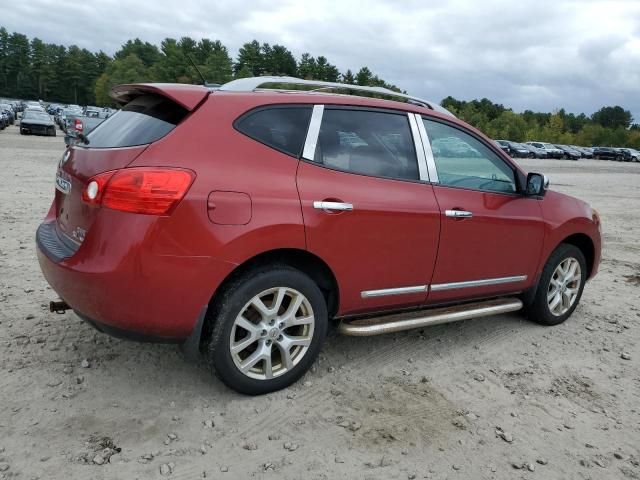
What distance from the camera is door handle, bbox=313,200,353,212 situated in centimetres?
325

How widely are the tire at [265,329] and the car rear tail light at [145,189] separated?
0.61 m

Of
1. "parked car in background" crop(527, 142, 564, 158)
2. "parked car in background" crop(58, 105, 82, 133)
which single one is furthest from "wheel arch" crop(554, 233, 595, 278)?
"parked car in background" crop(527, 142, 564, 158)

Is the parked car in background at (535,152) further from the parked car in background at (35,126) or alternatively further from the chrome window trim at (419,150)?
the chrome window trim at (419,150)

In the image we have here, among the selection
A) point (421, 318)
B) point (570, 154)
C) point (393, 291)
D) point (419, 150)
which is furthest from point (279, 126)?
point (570, 154)

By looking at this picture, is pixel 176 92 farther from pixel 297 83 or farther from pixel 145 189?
pixel 297 83

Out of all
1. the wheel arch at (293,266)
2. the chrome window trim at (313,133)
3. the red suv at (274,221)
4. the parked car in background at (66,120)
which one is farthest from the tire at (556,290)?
the parked car in background at (66,120)

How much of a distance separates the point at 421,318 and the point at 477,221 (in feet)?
2.70

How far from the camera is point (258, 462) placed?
9.00ft

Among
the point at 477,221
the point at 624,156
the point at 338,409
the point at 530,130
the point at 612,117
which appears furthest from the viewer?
the point at 612,117

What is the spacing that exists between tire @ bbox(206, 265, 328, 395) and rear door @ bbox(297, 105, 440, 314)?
23 centimetres

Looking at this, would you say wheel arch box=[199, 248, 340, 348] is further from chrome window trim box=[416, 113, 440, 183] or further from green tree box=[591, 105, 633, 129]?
green tree box=[591, 105, 633, 129]

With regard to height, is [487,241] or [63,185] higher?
[63,185]

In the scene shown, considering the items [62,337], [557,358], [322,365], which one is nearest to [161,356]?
[62,337]

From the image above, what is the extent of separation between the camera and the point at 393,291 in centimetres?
373
